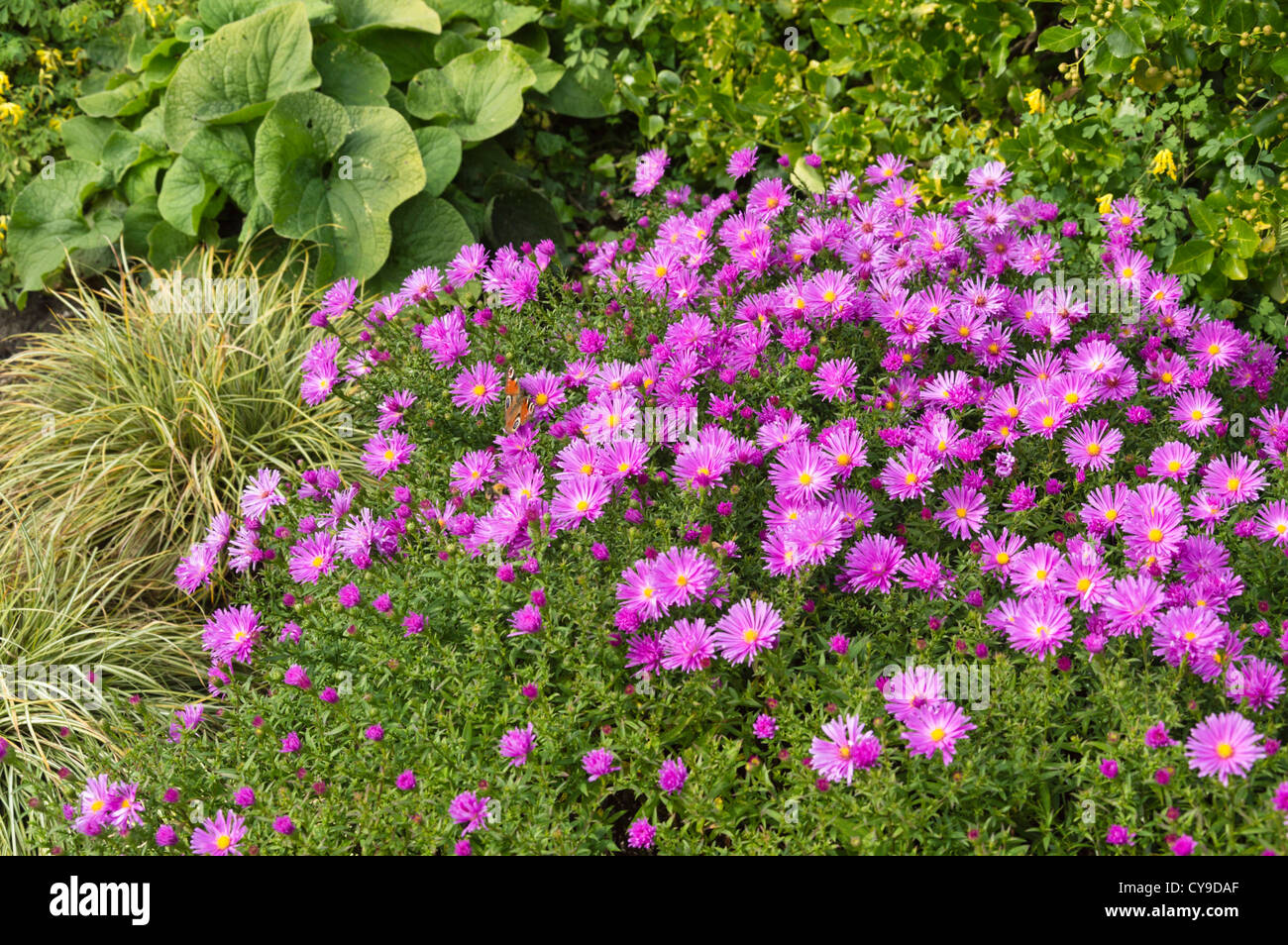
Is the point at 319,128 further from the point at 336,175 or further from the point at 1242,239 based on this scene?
the point at 1242,239

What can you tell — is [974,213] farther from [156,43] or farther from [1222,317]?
[156,43]

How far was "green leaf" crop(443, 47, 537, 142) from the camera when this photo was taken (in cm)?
415

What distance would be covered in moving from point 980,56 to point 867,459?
1792mm

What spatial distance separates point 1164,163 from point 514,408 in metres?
1.79

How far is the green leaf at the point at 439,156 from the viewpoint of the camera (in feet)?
13.2

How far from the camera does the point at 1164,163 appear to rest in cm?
277

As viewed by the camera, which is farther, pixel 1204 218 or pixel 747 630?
pixel 1204 218

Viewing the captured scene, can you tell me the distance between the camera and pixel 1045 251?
262cm

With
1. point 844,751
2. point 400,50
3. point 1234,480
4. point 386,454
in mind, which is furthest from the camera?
point 400,50

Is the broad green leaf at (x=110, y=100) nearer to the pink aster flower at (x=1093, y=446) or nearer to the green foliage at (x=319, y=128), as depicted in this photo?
the green foliage at (x=319, y=128)

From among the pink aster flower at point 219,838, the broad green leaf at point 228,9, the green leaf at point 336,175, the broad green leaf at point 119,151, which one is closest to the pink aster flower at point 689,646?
the pink aster flower at point 219,838

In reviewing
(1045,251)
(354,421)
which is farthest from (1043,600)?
(354,421)

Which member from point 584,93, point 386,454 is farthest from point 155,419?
point 584,93

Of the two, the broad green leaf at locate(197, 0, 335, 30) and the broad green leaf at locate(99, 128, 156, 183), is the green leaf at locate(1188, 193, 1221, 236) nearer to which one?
the broad green leaf at locate(197, 0, 335, 30)
